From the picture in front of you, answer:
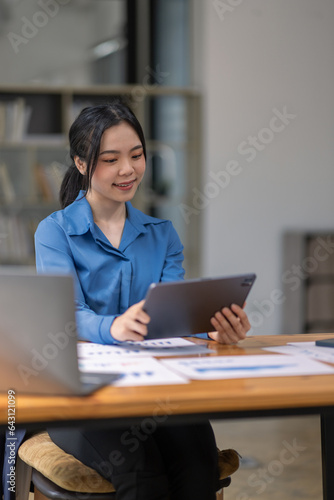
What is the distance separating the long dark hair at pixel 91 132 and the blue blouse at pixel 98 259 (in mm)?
89

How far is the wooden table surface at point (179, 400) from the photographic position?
3.47 feet

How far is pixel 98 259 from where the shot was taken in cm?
180

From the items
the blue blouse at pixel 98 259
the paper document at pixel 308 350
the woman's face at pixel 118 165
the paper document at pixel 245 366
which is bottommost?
the paper document at pixel 308 350

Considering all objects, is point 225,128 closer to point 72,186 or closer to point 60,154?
point 60,154

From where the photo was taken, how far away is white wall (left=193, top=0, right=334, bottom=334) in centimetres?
480

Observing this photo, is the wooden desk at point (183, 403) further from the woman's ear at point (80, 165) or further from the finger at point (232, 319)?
the woman's ear at point (80, 165)

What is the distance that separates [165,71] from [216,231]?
1.23 m

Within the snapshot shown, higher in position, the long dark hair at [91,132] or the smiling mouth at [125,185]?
the long dark hair at [91,132]

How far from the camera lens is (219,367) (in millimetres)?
1305

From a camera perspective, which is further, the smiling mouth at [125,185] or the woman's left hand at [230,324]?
the smiling mouth at [125,185]

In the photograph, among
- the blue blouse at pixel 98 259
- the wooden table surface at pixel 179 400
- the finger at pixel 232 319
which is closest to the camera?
the wooden table surface at pixel 179 400

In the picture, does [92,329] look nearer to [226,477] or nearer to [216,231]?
[226,477]

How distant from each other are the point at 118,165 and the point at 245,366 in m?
0.70

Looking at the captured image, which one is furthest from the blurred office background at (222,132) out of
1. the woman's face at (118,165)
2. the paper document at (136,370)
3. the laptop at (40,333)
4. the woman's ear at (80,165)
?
the laptop at (40,333)
